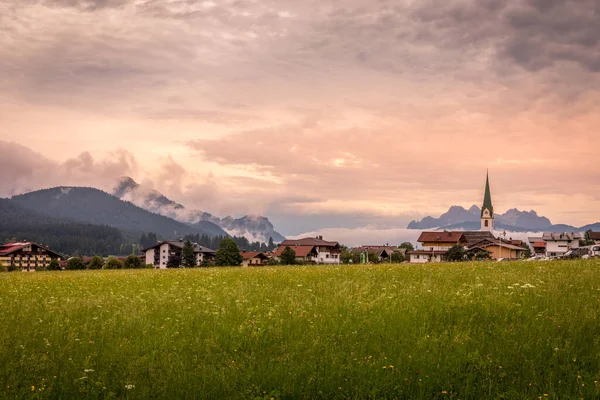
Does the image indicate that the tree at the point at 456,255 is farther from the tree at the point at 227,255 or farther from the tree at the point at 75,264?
the tree at the point at 75,264

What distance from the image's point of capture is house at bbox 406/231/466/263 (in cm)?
15700

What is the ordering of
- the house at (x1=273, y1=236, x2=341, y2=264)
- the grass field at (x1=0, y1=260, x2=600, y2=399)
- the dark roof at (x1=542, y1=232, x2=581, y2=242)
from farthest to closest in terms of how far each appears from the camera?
the house at (x1=273, y1=236, x2=341, y2=264) < the dark roof at (x1=542, y1=232, x2=581, y2=242) < the grass field at (x1=0, y1=260, x2=600, y2=399)

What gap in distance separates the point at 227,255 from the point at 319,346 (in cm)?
8600

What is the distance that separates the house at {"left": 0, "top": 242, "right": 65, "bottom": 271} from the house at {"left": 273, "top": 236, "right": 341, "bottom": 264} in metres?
86.8

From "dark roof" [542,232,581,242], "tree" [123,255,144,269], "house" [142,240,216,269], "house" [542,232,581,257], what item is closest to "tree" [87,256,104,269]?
"tree" [123,255,144,269]

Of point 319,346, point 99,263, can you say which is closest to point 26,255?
point 99,263

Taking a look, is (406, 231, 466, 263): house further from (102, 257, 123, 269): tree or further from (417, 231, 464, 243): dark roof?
(102, 257, 123, 269): tree

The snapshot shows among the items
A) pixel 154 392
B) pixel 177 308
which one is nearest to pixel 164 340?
pixel 154 392

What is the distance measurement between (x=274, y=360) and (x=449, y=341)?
3995 millimetres

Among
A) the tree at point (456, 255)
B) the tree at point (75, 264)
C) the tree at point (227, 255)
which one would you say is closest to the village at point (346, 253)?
the tree at point (227, 255)

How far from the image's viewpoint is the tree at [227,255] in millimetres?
95562

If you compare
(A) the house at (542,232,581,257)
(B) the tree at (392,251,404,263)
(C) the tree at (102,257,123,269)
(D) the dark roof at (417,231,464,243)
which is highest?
(D) the dark roof at (417,231,464,243)

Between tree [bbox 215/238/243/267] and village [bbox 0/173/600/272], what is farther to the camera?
village [bbox 0/173/600/272]

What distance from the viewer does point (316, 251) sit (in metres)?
174
